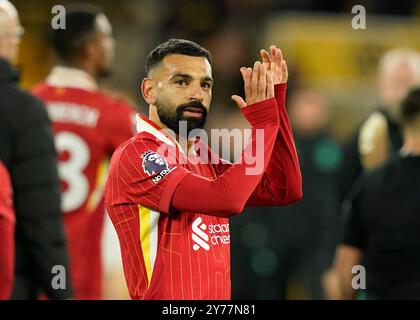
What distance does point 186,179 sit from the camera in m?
3.38

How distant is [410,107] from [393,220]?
595mm

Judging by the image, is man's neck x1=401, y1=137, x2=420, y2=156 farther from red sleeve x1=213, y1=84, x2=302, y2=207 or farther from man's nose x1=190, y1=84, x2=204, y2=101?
man's nose x1=190, y1=84, x2=204, y2=101

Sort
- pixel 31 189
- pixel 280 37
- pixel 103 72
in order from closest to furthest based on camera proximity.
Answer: pixel 31 189 → pixel 103 72 → pixel 280 37

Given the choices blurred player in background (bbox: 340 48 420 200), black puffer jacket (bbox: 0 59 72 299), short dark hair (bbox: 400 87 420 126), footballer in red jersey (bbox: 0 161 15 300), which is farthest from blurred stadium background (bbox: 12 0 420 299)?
footballer in red jersey (bbox: 0 161 15 300)

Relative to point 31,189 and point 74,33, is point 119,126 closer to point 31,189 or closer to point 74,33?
point 74,33

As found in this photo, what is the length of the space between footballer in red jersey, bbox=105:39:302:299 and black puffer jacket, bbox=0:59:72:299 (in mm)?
1265

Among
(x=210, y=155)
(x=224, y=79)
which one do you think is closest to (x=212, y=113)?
(x=224, y=79)

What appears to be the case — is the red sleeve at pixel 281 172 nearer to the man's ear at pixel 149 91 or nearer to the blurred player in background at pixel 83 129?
the man's ear at pixel 149 91

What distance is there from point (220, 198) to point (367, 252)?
7.98 feet

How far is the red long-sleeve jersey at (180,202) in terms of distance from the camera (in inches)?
131

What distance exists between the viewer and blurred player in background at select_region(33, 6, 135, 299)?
19.9 feet

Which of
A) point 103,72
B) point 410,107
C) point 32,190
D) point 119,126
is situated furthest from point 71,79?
point 410,107

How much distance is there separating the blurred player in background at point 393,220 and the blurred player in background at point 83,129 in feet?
4.53

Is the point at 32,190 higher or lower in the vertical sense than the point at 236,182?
higher
